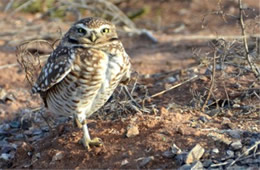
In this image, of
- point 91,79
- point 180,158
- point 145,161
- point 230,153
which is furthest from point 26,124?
point 230,153

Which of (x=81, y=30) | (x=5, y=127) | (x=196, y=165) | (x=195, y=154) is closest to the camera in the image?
(x=196, y=165)

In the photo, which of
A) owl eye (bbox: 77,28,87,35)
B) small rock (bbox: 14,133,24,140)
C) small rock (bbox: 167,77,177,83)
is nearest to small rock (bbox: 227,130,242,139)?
owl eye (bbox: 77,28,87,35)

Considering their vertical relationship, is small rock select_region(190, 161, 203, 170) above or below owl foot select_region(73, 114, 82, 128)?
below

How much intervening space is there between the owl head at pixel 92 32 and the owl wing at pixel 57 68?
0.13 m

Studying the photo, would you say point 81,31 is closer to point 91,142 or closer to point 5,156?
point 91,142

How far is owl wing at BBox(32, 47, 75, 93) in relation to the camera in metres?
5.29

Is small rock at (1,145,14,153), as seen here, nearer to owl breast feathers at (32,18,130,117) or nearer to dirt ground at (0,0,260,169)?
dirt ground at (0,0,260,169)

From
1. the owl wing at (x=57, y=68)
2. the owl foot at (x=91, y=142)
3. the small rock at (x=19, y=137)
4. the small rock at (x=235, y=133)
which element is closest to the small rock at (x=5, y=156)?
the small rock at (x=19, y=137)

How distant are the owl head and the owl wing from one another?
13 centimetres

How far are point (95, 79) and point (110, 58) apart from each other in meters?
0.25

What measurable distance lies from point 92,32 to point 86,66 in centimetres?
30

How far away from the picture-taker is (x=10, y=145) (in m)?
6.53

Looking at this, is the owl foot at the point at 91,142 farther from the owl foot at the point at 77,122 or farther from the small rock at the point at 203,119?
the small rock at the point at 203,119

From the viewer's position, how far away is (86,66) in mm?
5242
